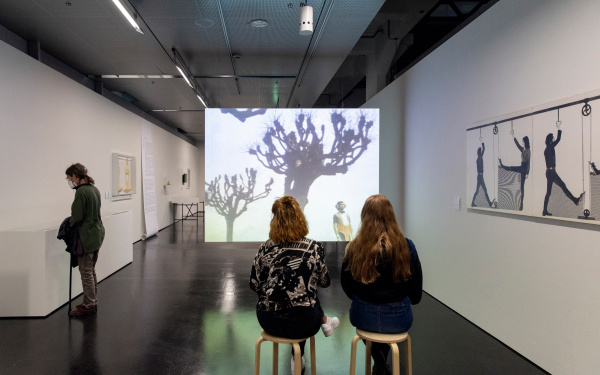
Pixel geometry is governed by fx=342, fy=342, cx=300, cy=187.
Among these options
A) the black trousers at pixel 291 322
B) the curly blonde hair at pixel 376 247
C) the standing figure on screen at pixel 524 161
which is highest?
the standing figure on screen at pixel 524 161

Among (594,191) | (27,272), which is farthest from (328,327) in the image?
(27,272)

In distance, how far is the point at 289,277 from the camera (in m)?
1.83

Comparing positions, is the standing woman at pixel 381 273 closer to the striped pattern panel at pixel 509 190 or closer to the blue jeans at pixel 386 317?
the blue jeans at pixel 386 317

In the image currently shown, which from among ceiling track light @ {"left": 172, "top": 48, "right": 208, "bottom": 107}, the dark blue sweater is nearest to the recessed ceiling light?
ceiling track light @ {"left": 172, "top": 48, "right": 208, "bottom": 107}

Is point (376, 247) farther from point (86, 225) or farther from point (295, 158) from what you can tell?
point (295, 158)

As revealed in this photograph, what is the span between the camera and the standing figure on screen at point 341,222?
5.07 meters

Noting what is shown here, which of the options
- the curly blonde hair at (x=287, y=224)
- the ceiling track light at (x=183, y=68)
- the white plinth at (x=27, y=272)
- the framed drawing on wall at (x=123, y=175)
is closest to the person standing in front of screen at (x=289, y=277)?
the curly blonde hair at (x=287, y=224)

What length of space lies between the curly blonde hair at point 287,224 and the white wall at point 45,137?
372cm

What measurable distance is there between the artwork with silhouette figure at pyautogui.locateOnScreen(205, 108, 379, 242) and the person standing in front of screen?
304 cm

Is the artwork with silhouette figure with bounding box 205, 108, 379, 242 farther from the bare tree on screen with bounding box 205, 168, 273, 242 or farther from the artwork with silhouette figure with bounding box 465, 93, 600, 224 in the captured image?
the artwork with silhouette figure with bounding box 465, 93, 600, 224

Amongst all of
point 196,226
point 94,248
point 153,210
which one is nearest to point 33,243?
point 94,248

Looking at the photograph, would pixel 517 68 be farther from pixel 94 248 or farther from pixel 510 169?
pixel 94 248

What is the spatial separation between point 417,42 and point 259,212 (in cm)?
325

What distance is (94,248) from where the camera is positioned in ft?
12.0
